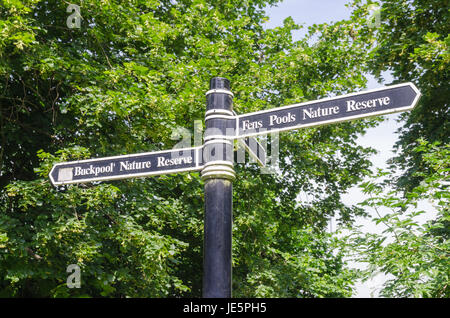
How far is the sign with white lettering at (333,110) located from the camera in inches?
106

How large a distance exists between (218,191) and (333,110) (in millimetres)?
922

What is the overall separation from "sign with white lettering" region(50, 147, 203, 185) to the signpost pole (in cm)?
20

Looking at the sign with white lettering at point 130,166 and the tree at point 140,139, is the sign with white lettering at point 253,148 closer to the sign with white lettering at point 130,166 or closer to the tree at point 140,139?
the sign with white lettering at point 130,166

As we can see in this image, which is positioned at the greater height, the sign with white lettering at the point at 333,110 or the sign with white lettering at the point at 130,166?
the sign with white lettering at the point at 333,110

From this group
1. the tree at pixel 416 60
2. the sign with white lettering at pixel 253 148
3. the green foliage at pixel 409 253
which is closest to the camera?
the sign with white lettering at pixel 253 148

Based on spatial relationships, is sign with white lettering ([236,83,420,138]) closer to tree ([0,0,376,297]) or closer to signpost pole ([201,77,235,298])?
signpost pole ([201,77,235,298])

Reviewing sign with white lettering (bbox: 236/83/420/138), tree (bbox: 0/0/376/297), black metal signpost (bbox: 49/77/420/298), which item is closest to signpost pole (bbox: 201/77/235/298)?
black metal signpost (bbox: 49/77/420/298)

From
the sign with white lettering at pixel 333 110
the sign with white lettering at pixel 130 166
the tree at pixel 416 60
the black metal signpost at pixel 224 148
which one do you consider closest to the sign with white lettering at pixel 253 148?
the black metal signpost at pixel 224 148

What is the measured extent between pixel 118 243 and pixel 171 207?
1.22 metres

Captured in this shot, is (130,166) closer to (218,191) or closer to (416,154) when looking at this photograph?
(218,191)

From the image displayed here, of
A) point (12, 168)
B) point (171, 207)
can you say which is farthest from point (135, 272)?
point (12, 168)

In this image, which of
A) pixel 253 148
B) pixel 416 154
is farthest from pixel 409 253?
pixel 416 154

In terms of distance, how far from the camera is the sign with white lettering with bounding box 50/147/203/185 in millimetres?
3160

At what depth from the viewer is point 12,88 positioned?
8266 mm
